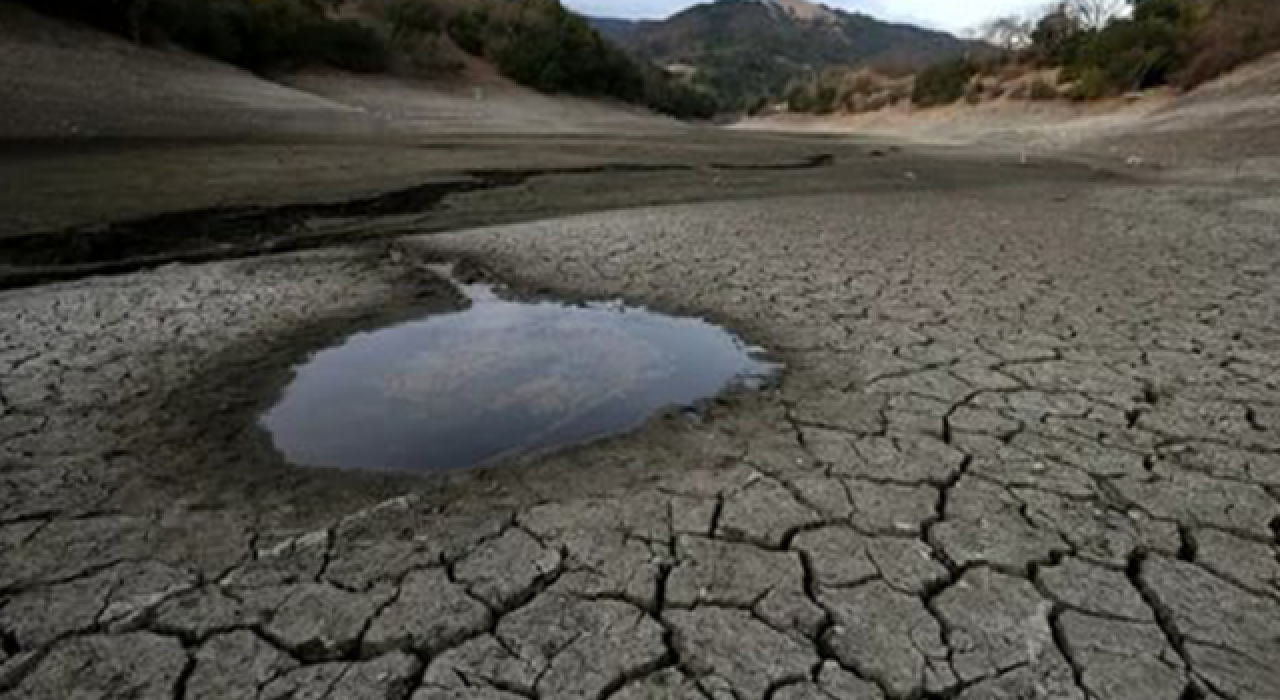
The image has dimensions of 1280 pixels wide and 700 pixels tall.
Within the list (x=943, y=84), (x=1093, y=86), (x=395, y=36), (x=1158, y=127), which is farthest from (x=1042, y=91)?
(x=395, y=36)

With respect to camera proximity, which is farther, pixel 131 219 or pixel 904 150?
pixel 904 150

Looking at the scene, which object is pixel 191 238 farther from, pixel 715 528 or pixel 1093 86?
pixel 1093 86

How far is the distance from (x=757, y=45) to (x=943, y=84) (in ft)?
340

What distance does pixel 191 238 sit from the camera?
733cm

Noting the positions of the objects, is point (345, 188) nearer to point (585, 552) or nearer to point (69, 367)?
point (69, 367)

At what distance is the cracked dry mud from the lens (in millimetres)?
2059

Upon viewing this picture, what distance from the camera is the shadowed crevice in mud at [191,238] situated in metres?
6.19

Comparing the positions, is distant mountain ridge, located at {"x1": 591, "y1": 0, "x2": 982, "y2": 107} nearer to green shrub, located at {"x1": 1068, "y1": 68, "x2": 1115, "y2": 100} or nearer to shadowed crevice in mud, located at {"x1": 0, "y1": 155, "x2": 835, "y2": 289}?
green shrub, located at {"x1": 1068, "y1": 68, "x2": 1115, "y2": 100}

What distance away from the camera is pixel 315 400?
3.87 metres

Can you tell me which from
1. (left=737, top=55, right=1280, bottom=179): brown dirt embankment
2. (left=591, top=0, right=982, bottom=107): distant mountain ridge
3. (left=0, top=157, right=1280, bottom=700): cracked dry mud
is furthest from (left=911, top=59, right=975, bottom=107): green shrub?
(left=0, top=157, right=1280, bottom=700): cracked dry mud

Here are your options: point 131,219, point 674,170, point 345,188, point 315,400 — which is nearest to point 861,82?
point 674,170

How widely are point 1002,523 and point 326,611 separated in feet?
6.70

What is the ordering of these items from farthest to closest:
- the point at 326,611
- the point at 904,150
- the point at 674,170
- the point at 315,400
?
the point at 904,150
the point at 674,170
the point at 315,400
the point at 326,611

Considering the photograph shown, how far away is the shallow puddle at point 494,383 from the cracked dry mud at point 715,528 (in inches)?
7.8
